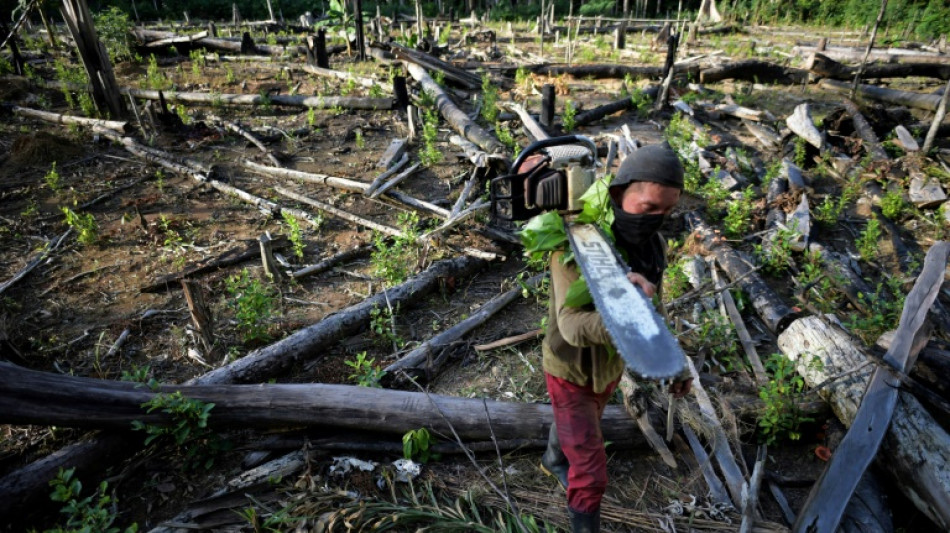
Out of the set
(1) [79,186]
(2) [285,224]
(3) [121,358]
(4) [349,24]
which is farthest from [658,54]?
(3) [121,358]

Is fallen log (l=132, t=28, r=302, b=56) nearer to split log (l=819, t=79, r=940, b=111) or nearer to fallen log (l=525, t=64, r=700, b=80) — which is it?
fallen log (l=525, t=64, r=700, b=80)

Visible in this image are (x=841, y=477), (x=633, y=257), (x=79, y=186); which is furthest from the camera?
(x=79, y=186)

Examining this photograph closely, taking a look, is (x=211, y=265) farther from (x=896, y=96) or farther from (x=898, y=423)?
(x=896, y=96)

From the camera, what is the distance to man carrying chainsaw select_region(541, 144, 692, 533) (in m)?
1.87

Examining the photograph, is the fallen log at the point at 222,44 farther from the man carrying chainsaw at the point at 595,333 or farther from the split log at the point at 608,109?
the man carrying chainsaw at the point at 595,333

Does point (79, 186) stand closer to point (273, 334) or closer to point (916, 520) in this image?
point (273, 334)

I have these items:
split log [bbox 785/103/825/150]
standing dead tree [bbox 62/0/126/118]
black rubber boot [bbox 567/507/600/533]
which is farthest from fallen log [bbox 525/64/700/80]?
black rubber boot [bbox 567/507/600/533]

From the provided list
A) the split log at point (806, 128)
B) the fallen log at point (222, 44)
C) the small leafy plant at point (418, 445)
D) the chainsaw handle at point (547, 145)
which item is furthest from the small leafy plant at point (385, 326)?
the fallen log at point (222, 44)

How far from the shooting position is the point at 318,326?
4.14 metres

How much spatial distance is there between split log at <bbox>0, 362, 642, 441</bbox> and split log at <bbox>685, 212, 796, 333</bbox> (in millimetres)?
1819

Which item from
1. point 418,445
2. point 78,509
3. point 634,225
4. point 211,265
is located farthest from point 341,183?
point 634,225

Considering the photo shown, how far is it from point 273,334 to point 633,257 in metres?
3.35

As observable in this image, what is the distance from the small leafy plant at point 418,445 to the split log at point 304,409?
71mm

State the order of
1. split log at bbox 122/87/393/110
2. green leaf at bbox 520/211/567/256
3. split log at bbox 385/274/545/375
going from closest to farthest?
green leaf at bbox 520/211/567/256 < split log at bbox 385/274/545/375 < split log at bbox 122/87/393/110
